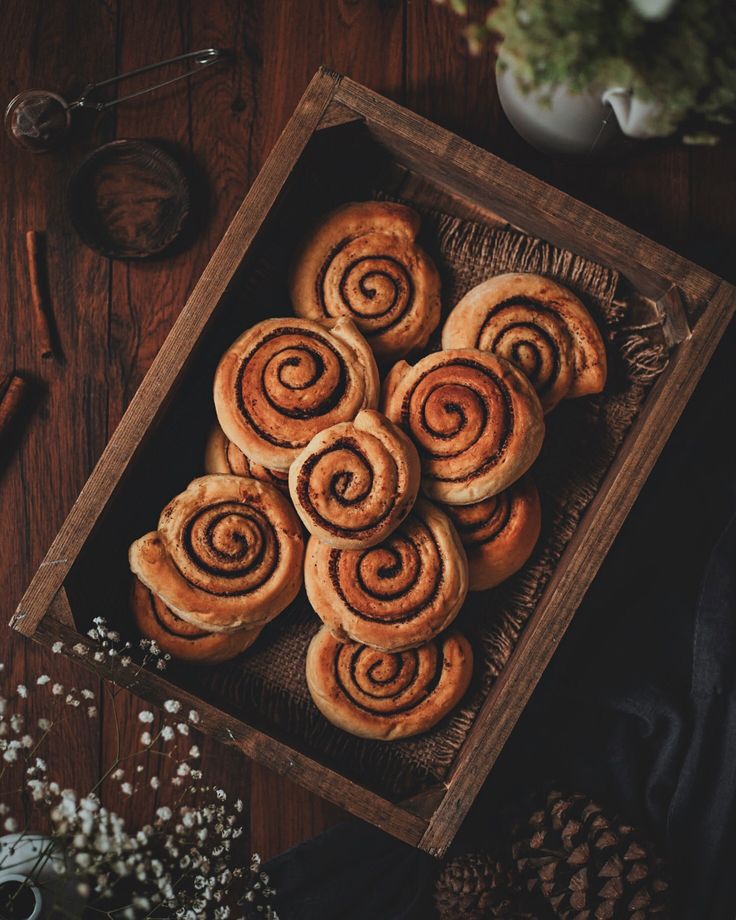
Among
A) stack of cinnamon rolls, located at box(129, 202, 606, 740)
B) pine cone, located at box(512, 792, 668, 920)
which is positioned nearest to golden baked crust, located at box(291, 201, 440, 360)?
stack of cinnamon rolls, located at box(129, 202, 606, 740)

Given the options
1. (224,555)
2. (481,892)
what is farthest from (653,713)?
(224,555)

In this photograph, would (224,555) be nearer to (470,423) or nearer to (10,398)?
(470,423)

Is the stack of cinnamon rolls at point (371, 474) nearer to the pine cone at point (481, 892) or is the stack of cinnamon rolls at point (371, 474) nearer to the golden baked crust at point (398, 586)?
the golden baked crust at point (398, 586)

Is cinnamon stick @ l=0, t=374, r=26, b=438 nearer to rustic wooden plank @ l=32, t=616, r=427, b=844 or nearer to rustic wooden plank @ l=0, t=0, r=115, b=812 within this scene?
rustic wooden plank @ l=0, t=0, r=115, b=812

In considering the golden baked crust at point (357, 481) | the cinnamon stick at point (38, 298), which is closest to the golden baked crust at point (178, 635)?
the golden baked crust at point (357, 481)

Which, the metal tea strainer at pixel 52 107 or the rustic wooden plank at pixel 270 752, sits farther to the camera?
the metal tea strainer at pixel 52 107

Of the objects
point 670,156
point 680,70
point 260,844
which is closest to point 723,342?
point 670,156

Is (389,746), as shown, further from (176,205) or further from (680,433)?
(176,205)
